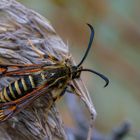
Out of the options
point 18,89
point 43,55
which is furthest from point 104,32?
point 18,89

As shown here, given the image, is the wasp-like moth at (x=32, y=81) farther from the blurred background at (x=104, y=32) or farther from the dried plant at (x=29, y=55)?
the blurred background at (x=104, y=32)

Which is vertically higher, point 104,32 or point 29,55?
point 29,55

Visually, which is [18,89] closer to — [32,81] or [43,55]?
[32,81]

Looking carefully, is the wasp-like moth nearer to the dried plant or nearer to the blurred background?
the dried plant

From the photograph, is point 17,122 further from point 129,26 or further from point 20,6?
point 129,26

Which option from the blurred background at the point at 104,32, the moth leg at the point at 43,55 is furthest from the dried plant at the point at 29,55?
the blurred background at the point at 104,32
